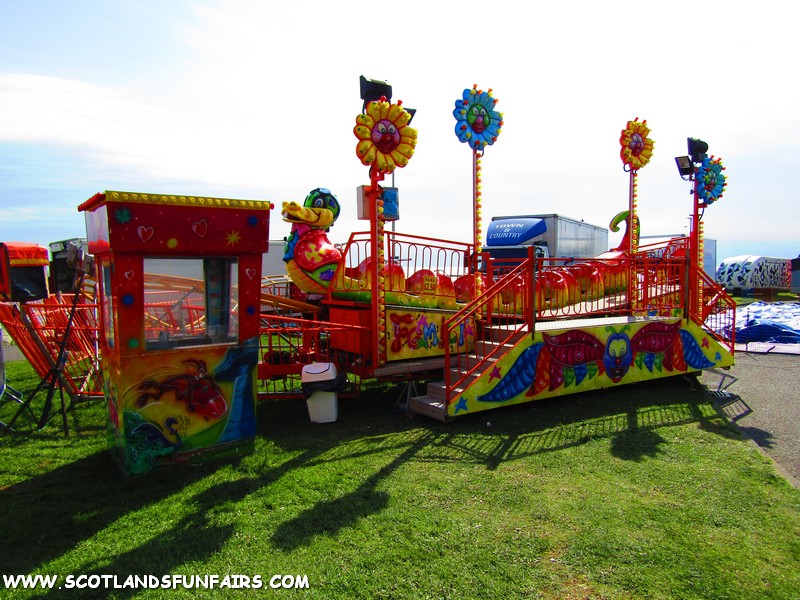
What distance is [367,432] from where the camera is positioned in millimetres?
6887

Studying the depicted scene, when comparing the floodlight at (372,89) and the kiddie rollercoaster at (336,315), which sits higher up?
the floodlight at (372,89)

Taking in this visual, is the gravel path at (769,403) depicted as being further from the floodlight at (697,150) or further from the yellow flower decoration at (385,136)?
the yellow flower decoration at (385,136)

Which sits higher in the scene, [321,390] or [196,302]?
[196,302]

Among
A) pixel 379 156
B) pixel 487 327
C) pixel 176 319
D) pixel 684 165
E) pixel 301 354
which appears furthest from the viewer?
pixel 684 165

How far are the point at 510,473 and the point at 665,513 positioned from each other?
1.43 metres

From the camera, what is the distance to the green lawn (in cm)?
365

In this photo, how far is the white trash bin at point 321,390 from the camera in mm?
7109

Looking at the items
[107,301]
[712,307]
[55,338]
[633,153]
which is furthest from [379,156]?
[712,307]

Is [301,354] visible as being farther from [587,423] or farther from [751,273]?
[751,273]

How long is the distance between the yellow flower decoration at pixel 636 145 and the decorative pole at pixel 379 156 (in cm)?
560

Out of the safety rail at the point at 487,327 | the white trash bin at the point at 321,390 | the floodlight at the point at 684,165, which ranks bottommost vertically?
the white trash bin at the point at 321,390

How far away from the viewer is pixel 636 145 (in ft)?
36.6

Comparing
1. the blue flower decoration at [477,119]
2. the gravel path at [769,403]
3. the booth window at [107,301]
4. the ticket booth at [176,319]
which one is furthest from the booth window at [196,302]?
the gravel path at [769,403]

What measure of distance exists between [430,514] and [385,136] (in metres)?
4.93
